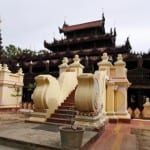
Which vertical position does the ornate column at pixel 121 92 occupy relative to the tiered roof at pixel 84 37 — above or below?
below

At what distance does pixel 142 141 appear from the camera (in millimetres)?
6832

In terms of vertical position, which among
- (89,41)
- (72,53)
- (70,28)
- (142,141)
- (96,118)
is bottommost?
(142,141)

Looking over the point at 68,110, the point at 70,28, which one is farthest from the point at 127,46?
the point at 68,110

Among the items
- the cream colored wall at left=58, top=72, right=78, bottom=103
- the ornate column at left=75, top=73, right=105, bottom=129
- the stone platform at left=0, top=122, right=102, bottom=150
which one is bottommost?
the stone platform at left=0, top=122, right=102, bottom=150

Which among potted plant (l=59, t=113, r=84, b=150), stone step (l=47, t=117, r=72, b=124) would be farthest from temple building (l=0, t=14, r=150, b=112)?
potted plant (l=59, t=113, r=84, b=150)

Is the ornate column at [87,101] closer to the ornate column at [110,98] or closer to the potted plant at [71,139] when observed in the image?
the potted plant at [71,139]

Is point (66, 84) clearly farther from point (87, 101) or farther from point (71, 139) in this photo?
point (71, 139)

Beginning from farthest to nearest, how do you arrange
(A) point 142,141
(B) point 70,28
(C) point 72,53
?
(B) point 70,28 < (C) point 72,53 < (A) point 142,141

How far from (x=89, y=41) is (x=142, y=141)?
1116 inches

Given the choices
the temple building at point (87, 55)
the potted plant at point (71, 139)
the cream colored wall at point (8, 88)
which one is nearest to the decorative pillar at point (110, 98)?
the potted plant at point (71, 139)

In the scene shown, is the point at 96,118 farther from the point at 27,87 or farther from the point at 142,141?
the point at 27,87

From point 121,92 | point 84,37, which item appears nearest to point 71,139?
point 121,92

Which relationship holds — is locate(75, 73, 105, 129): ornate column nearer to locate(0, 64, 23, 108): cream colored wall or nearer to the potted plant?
the potted plant

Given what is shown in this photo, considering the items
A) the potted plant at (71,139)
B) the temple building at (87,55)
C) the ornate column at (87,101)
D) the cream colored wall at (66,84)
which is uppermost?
the temple building at (87,55)
